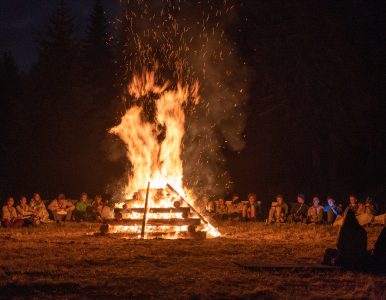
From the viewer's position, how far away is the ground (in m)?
7.98

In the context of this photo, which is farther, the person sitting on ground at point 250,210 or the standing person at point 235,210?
the standing person at point 235,210

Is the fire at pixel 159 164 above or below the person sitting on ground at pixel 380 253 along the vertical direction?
above

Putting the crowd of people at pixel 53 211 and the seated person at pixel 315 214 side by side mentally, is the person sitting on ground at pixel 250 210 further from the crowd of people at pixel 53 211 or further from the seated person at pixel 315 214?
the crowd of people at pixel 53 211

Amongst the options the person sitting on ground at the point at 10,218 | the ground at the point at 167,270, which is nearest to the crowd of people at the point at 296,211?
the ground at the point at 167,270

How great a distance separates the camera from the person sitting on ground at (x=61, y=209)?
2091cm

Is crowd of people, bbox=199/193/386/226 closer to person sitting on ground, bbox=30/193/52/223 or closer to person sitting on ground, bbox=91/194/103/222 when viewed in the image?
person sitting on ground, bbox=91/194/103/222

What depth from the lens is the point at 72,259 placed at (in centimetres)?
1101

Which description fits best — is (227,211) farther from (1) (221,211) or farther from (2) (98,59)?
(2) (98,59)

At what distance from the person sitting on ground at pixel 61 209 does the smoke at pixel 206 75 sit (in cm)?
888

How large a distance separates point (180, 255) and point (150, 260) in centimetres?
97

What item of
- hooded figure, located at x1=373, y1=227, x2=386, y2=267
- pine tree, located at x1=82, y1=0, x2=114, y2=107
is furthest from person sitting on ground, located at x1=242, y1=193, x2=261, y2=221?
pine tree, located at x1=82, y1=0, x2=114, y2=107

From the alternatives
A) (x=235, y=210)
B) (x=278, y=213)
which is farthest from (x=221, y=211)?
(x=278, y=213)

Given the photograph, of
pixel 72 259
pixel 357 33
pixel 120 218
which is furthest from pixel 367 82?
pixel 72 259

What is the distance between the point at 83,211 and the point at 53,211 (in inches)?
45.5
